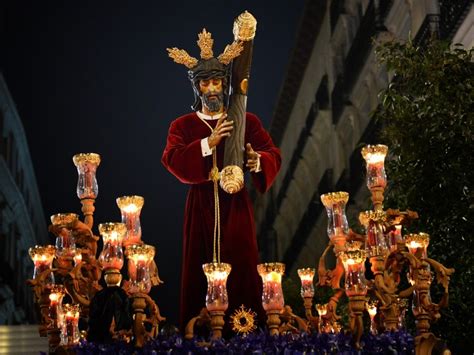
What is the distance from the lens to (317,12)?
28750mm

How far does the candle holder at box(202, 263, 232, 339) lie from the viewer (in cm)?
771

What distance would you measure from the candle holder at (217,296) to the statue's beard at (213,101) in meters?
2.17

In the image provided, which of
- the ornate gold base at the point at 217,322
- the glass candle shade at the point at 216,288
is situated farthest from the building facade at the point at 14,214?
the ornate gold base at the point at 217,322

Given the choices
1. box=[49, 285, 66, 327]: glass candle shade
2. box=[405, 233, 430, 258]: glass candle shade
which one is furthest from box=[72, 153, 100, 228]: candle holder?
box=[405, 233, 430, 258]: glass candle shade

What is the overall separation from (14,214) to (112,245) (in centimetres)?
2677

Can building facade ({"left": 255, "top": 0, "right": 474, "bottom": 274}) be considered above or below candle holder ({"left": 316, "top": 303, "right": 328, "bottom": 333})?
above

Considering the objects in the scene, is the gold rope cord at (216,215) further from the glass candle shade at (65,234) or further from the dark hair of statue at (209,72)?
the glass candle shade at (65,234)

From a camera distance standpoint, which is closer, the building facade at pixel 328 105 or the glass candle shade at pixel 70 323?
the glass candle shade at pixel 70 323

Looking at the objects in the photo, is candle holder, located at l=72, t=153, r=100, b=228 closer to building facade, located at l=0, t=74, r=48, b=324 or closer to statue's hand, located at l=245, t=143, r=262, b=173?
statue's hand, located at l=245, t=143, r=262, b=173

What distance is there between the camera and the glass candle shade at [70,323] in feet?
28.1

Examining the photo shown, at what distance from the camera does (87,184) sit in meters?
8.88

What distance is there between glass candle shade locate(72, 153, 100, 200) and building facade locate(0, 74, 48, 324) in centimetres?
2096

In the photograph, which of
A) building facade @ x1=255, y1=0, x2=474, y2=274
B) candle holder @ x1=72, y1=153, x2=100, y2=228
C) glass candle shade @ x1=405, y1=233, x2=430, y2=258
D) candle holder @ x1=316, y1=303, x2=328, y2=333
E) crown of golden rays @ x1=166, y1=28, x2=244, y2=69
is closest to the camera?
glass candle shade @ x1=405, y1=233, x2=430, y2=258

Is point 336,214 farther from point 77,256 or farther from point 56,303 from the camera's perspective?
point 56,303
